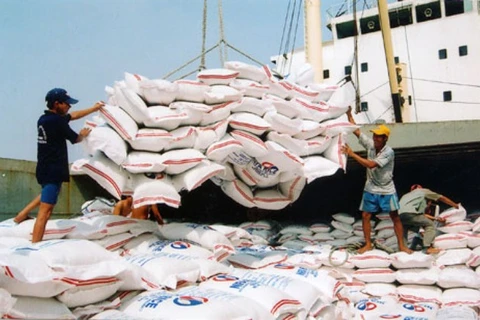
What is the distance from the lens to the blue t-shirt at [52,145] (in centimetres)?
322

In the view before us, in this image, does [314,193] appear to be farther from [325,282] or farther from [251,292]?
[251,292]

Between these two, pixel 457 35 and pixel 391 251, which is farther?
pixel 457 35

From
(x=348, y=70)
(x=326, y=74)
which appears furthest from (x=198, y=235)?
(x=326, y=74)

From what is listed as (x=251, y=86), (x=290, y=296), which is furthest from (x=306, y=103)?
(x=290, y=296)

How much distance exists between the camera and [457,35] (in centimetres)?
1611

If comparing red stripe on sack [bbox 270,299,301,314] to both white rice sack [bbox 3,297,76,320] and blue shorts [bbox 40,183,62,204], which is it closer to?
white rice sack [bbox 3,297,76,320]

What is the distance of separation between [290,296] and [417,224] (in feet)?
8.24

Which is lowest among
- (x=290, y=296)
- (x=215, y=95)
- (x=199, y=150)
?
(x=290, y=296)

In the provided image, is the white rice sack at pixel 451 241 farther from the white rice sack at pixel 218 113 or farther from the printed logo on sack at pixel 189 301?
the printed logo on sack at pixel 189 301

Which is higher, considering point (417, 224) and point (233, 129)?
point (233, 129)

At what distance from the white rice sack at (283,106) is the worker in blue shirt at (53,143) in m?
1.51

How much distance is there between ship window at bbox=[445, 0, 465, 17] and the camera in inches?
648

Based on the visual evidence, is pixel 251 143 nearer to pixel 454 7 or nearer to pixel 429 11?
pixel 454 7

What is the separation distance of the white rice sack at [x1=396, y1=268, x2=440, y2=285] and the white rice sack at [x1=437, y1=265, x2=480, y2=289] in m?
0.05
